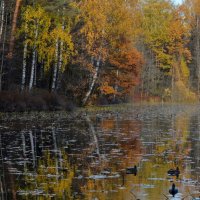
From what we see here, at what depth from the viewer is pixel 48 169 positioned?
41.4ft

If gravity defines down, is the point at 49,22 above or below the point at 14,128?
above

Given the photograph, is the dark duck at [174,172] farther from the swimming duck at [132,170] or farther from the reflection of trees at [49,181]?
the reflection of trees at [49,181]

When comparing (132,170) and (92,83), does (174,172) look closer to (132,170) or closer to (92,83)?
(132,170)

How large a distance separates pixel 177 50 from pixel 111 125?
49.0 meters

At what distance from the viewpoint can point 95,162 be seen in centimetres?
1382

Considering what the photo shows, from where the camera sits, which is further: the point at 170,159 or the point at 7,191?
the point at 170,159

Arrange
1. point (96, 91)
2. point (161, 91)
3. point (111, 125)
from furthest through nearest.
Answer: point (161, 91), point (96, 91), point (111, 125)

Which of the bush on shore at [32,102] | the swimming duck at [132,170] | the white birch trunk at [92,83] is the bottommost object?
the swimming duck at [132,170]

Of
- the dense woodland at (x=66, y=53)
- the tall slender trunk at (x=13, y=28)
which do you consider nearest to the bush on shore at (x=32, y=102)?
the dense woodland at (x=66, y=53)

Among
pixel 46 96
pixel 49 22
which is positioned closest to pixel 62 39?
pixel 49 22

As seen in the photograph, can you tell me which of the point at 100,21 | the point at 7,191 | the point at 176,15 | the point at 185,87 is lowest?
the point at 7,191

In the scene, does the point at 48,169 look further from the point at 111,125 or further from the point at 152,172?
the point at 111,125

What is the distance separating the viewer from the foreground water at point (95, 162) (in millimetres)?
10117

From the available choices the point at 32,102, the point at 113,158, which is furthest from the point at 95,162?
the point at 32,102
